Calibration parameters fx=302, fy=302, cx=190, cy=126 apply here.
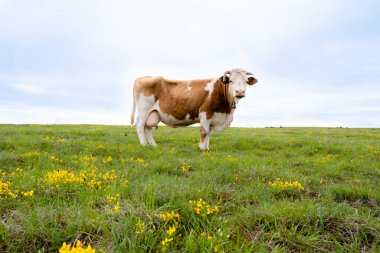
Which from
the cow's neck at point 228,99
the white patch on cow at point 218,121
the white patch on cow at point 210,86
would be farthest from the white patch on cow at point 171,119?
the cow's neck at point 228,99

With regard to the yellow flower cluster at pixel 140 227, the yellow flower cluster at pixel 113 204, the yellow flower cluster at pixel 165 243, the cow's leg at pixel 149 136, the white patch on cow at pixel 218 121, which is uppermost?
the white patch on cow at pixel 218 121

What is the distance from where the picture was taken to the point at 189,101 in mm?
12180

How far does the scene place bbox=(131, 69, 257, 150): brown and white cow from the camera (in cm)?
1144

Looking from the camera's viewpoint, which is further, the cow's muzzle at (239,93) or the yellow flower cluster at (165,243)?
the cow's muzzle at (239,93)

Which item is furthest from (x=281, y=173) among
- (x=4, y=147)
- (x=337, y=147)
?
(x=4, y=147)

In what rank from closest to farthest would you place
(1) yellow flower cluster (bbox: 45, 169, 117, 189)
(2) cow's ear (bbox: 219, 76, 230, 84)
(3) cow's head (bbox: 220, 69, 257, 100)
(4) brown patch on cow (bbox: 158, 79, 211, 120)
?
(1) yellow flower cluster (bbox: 45, 169, 117, 189)
(3) cow's head (bbox: 220, 69, 257, 100)
(2) cow's ear (bbox: 219, 76, 230, 84)
(4) brown patch on cow (bbox: 158, 79, 211, 120)

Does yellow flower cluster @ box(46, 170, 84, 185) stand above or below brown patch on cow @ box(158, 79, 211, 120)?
below

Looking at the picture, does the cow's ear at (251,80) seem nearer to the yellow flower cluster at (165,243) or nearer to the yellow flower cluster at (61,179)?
the yellow flower cluster at (61,179)

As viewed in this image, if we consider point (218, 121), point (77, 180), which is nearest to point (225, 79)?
point (218, 121)

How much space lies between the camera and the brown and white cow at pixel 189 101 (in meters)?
11.4

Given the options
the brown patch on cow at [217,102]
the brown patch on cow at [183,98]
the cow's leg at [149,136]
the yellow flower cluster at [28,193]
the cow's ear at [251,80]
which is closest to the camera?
the yellow flower cluster at [28,193]

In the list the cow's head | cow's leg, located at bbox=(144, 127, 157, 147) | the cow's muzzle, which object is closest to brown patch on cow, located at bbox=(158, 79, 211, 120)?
cow's leg, located at bbox=(144, 127, 157, 147)

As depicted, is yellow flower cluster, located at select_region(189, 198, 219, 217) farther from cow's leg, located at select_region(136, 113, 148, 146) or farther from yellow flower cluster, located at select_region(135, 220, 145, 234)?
cow's leg, located at select_region(136, 113, 148, 146)

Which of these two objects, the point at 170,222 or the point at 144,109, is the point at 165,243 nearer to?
the point at 170,222
